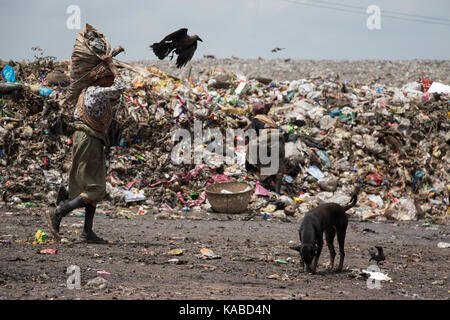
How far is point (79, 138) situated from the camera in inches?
196

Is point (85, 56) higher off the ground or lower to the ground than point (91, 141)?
higher

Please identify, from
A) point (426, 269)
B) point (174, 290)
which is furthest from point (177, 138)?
point (174, 290)

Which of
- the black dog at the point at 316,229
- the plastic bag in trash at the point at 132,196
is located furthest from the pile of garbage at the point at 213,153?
the black dog at the point at 316,229

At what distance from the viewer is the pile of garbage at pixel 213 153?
9.32m

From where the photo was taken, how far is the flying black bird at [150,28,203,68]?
6273 millimetres

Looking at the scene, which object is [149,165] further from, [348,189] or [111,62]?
[111,62]

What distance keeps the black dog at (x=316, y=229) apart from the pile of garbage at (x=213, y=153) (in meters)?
4.01

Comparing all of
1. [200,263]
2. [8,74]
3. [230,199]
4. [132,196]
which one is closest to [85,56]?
A: [200,263]

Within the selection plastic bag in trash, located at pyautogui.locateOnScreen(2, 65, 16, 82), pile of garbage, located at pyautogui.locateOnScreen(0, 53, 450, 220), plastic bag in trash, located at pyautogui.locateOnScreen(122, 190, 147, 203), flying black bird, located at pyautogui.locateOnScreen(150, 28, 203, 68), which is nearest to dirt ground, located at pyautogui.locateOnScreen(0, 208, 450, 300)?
plastic bag in trash, located at pyautogui.locateOnScreen(122, 190, 147, 203)

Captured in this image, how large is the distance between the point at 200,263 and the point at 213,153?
18.4 ft

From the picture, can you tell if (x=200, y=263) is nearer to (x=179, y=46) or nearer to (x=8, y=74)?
(x=179, y=46)

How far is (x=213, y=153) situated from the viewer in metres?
10.3

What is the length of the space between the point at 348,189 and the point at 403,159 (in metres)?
1.74

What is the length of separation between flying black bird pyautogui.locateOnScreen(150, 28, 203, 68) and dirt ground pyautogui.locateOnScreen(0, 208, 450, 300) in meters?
2.41
